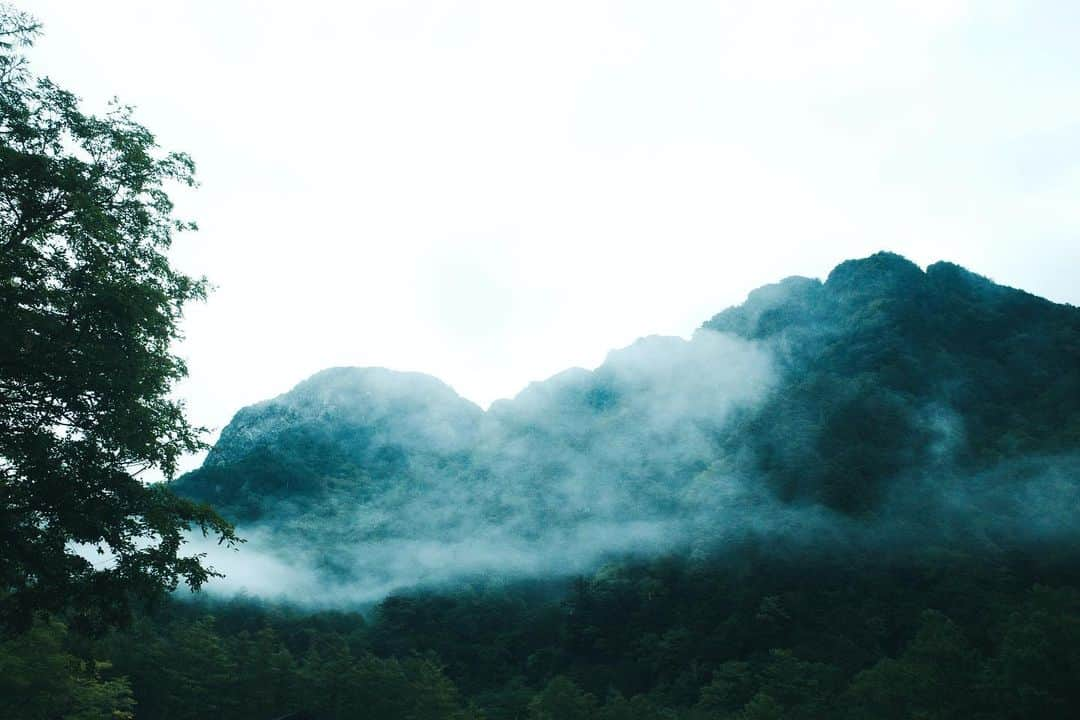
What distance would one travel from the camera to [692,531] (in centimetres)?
5384

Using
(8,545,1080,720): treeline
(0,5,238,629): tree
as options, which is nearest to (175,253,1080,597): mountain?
(8,545,1080,720): treeline

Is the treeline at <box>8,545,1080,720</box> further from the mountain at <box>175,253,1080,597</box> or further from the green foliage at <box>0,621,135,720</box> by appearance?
the mountain at <box>175,253,1080,597</box>

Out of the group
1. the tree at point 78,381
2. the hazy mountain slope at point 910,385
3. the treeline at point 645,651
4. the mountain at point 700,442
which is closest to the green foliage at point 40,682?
the treeline at point 645,651

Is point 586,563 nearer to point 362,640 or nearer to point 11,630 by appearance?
point 362,640

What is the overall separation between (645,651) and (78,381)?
1766 inches

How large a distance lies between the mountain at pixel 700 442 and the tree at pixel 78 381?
46.3m

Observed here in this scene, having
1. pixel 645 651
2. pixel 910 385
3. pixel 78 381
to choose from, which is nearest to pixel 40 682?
pixel 78 381

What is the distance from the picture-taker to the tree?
898cm

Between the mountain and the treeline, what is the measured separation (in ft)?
18.3

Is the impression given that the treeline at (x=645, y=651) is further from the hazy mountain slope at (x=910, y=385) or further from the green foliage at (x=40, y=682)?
the hazy mountain slope at (x=910, y=385)

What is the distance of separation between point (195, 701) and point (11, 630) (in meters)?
32.3

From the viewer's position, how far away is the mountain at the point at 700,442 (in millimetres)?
51656

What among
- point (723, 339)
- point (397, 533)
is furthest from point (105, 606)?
point (723, 339)

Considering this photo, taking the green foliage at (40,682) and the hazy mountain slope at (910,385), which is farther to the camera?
the hazy mountain slope at (910,385)
